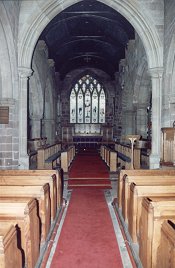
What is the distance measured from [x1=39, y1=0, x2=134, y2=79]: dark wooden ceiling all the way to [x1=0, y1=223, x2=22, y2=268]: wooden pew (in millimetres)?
10165

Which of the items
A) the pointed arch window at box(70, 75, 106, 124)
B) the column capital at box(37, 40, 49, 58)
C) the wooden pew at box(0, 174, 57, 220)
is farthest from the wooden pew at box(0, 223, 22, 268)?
the pointed arch window at box(70, 75, 106, 124)

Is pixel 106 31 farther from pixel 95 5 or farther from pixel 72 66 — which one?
pixel 72 66

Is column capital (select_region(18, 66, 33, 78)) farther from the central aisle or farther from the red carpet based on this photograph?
the red carpet

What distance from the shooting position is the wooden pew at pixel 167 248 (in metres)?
1.99

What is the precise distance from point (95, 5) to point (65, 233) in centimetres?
953

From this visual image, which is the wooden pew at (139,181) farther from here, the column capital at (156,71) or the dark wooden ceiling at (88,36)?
the dark wooden ceiling at (88,36)

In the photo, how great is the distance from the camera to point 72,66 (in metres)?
19.6

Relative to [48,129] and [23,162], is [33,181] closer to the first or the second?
[23,162]

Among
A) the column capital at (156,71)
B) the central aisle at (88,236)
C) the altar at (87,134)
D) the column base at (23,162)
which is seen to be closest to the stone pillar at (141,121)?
the column capital at (156,71)

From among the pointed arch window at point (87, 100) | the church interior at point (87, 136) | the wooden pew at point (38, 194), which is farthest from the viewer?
the pointed arch window at point (87, 100)

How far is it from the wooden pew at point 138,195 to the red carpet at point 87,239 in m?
0.33

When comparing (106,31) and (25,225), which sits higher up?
(106,31)

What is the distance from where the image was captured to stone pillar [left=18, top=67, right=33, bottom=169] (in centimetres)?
804

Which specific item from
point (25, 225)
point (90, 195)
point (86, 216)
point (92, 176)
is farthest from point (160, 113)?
point (25, 225)
